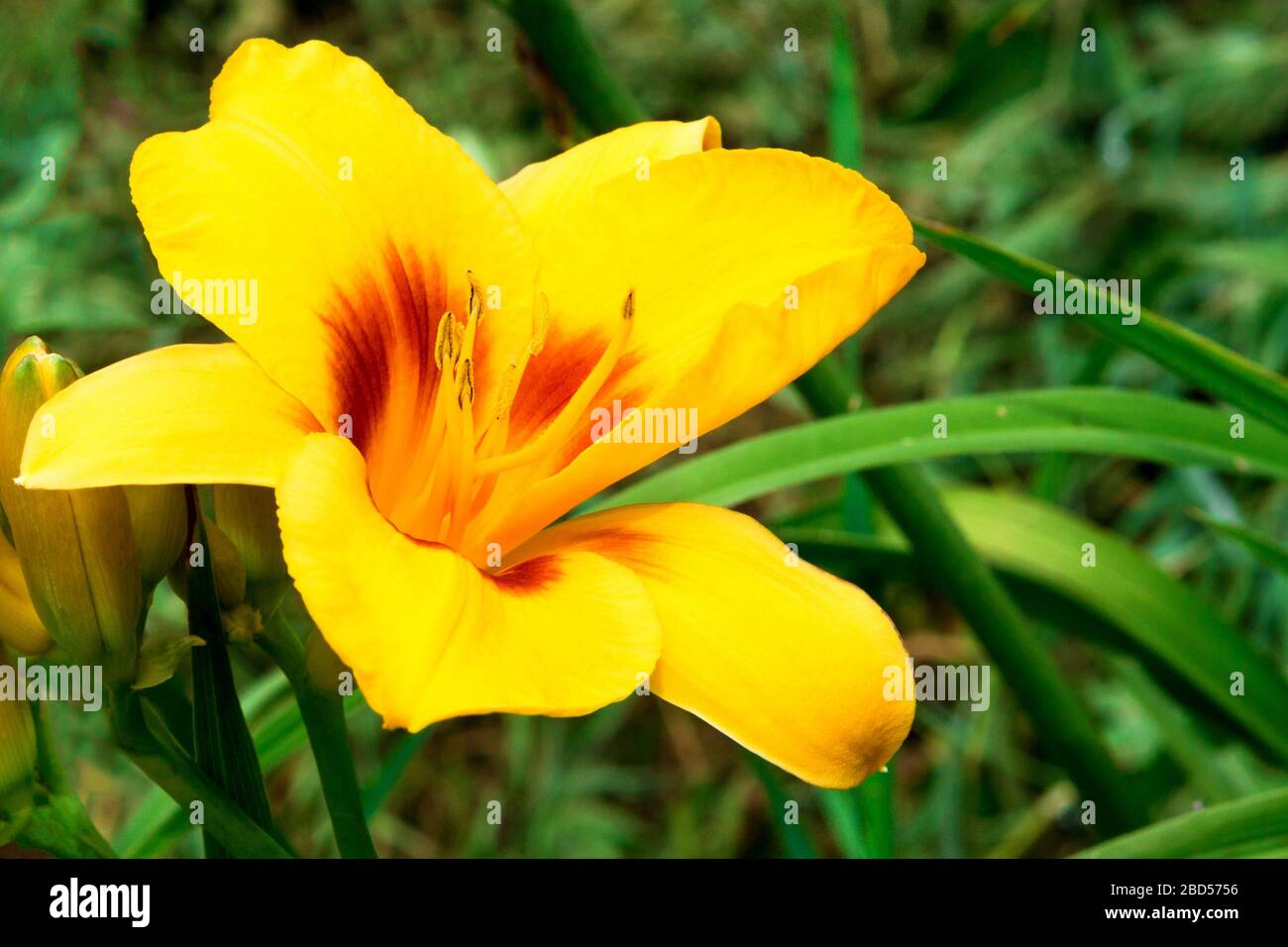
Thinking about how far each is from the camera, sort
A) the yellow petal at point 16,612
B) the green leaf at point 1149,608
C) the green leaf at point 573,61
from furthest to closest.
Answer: the green leaf at point 1149,608 < the green leaf at point 573,61 < the yellow petal at point 16,612

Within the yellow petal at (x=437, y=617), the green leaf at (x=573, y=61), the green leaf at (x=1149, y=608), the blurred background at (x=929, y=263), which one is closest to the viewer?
the yellow petal at (x=437, y=617)

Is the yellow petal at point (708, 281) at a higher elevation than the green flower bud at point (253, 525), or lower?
higher

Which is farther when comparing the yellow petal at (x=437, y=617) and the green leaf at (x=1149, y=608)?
the green leaf at (x=1149, y=608)

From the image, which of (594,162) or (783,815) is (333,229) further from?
(783,815)

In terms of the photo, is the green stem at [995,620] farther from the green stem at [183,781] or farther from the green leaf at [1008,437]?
the green stem at [183,781]

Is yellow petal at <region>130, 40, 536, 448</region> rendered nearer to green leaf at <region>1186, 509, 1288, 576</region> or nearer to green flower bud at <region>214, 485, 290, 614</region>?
green flower bud at <region>214, 485, 290, 614</region>

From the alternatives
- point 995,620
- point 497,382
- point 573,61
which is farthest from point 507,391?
point 995,620

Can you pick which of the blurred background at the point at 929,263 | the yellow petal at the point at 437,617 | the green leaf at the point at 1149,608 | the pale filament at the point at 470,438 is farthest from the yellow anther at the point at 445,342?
the blurred background at the point at 929,263

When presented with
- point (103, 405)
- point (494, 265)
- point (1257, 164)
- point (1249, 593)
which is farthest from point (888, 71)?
point (103, 405)
